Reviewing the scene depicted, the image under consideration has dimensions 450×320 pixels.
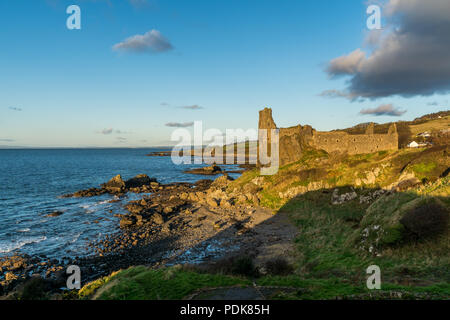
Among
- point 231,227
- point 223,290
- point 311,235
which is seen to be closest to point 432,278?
point 223,290

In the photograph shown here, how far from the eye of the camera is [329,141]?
48.4 m

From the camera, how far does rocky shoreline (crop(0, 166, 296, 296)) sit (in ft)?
67.4

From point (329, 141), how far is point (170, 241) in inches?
1443

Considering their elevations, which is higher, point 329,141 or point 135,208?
point 329,141

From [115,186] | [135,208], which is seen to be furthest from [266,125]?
[115,186]

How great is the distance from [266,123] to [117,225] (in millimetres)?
A: 45999

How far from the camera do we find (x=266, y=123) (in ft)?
217

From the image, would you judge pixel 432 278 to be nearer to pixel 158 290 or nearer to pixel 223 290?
pixel 223 290

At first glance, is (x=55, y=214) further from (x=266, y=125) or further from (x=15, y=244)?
(x=266, y=125)

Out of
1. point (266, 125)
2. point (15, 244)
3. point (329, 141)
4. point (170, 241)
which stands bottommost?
point (15, 244)

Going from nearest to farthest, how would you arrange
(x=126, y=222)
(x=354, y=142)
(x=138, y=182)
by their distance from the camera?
(x=126, y=222)
(x=354, y=142)
(x=138, y=182)

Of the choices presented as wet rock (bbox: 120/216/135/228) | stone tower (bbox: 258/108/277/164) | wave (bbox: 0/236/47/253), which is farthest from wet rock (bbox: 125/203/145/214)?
stone tower (bbox: 258/108/277/164)

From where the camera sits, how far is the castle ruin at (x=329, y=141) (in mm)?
41312

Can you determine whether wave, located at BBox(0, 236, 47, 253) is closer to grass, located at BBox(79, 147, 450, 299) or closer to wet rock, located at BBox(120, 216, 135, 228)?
wet rock, located at BBox(120, 216, 135, 228)
